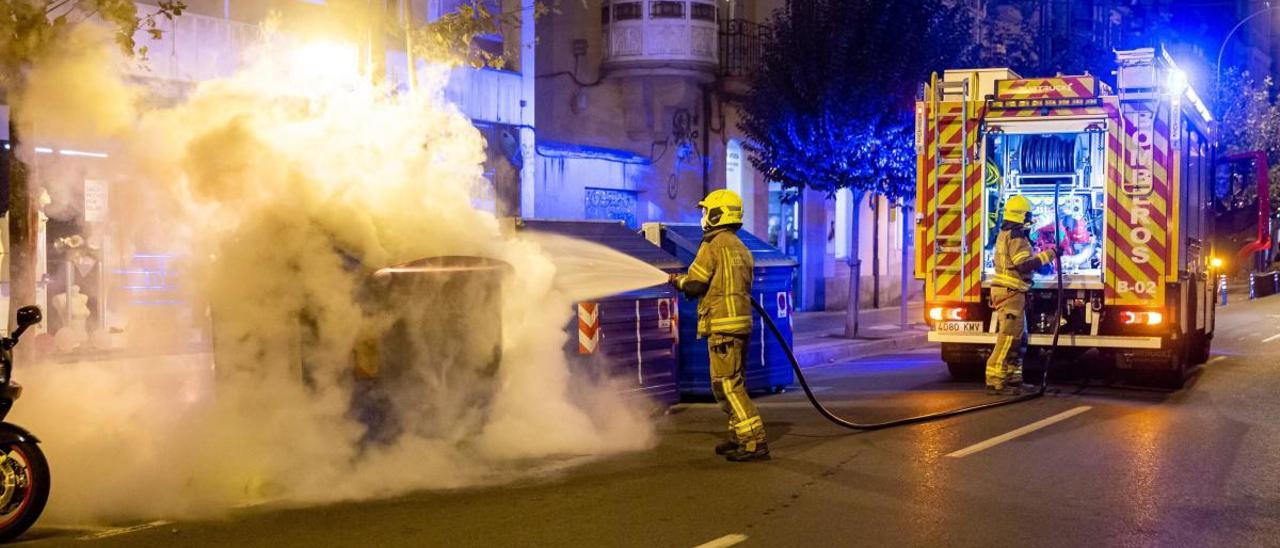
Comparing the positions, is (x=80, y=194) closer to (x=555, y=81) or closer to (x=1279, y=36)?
(x=555, y=81)

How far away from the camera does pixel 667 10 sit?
Answer: 66.1 feet

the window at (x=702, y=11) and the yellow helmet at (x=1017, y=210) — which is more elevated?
the window at (x=702, y=11)

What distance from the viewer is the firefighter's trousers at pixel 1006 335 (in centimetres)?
1081

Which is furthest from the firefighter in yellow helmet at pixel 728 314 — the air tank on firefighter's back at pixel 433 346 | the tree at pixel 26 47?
the tree at pixel 26 47

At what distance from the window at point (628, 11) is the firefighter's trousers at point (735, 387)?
1322cm

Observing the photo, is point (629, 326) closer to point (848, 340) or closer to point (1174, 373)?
point (1174, 373)

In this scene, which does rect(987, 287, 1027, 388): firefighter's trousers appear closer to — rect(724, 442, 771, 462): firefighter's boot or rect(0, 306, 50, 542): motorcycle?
rect(724, 442, 771, 462): firefighter's boot

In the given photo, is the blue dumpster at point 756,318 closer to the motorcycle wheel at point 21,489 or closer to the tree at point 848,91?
the tree at point 848,91

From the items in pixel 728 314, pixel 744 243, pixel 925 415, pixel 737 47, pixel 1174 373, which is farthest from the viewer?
pixel 737 47

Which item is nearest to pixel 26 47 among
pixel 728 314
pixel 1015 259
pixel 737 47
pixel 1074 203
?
pixel 728 314

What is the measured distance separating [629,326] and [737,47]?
491 inches

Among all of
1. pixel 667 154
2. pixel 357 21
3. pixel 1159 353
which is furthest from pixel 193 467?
pixel 667 154

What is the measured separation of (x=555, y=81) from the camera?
2100 centimetres

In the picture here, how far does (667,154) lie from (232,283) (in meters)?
13.9
